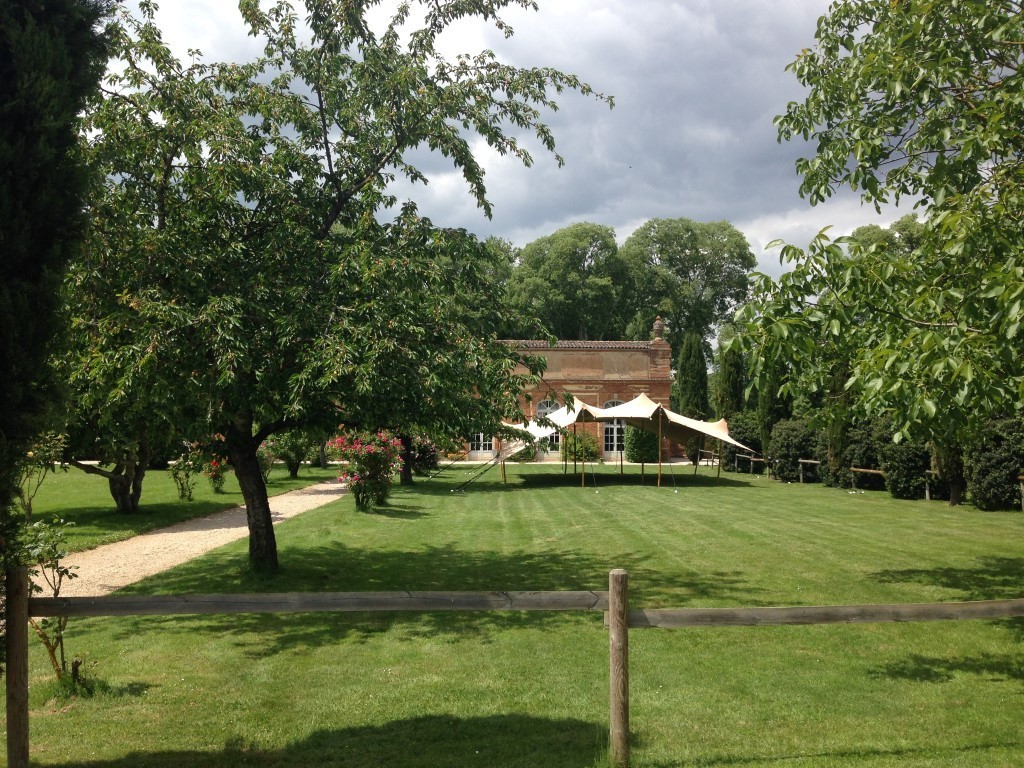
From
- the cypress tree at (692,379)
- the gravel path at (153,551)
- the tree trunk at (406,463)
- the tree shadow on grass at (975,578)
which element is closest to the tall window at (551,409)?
the cypress tree at (692,379)

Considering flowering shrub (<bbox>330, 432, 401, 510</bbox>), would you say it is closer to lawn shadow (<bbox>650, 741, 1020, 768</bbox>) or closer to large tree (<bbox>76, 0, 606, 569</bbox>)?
large tree (<bbox>76, 0, 606, 569</bbox>)

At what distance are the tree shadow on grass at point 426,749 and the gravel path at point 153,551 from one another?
537 cm

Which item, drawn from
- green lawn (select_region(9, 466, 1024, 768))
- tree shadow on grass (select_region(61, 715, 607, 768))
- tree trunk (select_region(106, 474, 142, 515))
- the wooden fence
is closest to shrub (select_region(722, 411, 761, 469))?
green lawn (select_region(9, 466, 1024, 768))

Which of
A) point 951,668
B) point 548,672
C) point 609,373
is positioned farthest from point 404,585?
point 609,373

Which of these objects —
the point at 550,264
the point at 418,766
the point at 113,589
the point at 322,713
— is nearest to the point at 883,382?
the point at 418,766

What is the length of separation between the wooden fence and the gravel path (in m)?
5.49

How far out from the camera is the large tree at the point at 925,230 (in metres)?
5.18

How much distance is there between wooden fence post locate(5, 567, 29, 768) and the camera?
409 centimetres

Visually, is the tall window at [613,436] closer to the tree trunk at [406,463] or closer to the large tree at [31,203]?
the tree trunk at [406,463]

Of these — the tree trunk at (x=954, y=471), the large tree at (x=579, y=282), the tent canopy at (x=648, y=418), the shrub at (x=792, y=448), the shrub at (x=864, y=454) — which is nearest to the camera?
the tree trunk at (x=954, y=471)

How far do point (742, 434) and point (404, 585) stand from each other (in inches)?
1006

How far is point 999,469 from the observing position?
1689cm

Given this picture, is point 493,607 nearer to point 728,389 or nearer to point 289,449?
point 289,449

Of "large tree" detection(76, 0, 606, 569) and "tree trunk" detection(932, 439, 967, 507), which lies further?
"tree trunk" detection(932, 439, 967, 507)
